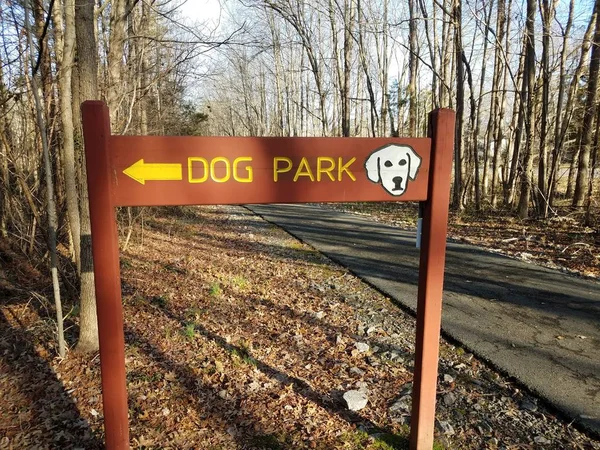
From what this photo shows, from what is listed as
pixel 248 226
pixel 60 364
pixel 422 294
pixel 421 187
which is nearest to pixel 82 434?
pixel 60 364

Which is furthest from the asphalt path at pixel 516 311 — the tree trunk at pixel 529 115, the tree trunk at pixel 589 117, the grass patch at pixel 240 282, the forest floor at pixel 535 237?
the tree trunk at pixel 589 117

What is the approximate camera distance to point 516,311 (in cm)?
482

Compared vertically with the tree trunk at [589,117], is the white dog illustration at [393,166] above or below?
below

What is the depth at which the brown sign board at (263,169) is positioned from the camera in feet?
6.16

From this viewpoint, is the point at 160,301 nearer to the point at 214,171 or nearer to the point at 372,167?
the point at 214,171

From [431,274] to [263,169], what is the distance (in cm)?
118

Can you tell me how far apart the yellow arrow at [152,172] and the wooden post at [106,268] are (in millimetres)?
111

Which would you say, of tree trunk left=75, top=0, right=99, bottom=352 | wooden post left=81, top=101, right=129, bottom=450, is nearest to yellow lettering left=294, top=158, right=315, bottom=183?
wooden post left=81, top=101, right=129, bottom=450

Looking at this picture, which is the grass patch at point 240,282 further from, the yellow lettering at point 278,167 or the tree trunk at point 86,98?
the yellow lettering at point 278,167

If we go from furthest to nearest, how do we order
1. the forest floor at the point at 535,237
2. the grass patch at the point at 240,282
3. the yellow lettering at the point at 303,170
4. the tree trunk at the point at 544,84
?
the tree trunk at the point at 544,84, the forest floor at the point at 535,237, the grass patch at the point at 240,282, the yellow lettering at the point at 303,170

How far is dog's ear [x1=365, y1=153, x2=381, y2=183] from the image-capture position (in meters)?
2.15

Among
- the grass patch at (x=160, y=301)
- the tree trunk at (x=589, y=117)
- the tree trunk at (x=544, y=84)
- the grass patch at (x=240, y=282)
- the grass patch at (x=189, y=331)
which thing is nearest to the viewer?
the grass patch at (x=189, y=331)

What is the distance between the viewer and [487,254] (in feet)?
25.5

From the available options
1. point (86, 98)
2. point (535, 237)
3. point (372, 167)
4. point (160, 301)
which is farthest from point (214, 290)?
point (535, 237)
